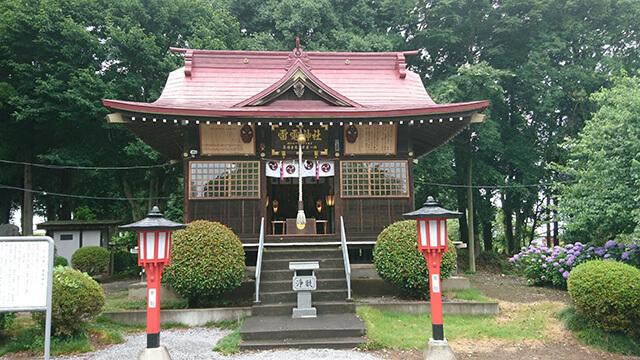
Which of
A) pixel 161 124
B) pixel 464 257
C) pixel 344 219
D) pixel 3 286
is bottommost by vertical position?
pixel 464 257

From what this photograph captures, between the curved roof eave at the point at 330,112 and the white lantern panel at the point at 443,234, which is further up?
the curved roof eave at the point at 330,112

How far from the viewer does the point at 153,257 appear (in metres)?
6.11

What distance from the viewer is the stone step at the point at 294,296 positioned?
8.94 metres

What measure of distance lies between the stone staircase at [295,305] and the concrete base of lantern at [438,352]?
148 cm

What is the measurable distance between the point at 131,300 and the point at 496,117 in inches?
734

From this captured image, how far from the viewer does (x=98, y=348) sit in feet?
23.8

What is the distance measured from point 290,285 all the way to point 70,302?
4392mm

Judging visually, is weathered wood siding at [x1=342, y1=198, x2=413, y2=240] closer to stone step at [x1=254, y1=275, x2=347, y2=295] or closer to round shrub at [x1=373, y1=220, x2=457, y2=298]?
round shrub at [x1=373, y1=220, x2=457, y2=298]

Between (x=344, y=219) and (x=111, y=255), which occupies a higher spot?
(x=344, y=219)

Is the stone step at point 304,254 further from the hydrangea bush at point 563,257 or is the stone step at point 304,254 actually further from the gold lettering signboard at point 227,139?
the hydrangea bush at point 563,257

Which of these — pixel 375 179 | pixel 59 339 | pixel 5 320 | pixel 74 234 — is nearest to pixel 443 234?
pixel 375 179

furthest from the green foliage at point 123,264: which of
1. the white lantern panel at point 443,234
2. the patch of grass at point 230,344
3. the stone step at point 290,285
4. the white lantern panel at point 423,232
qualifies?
the white lantern panel at point 443,234

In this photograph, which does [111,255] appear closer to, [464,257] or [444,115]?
[444,115]

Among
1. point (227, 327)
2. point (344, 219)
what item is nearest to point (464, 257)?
point (344, 219)
